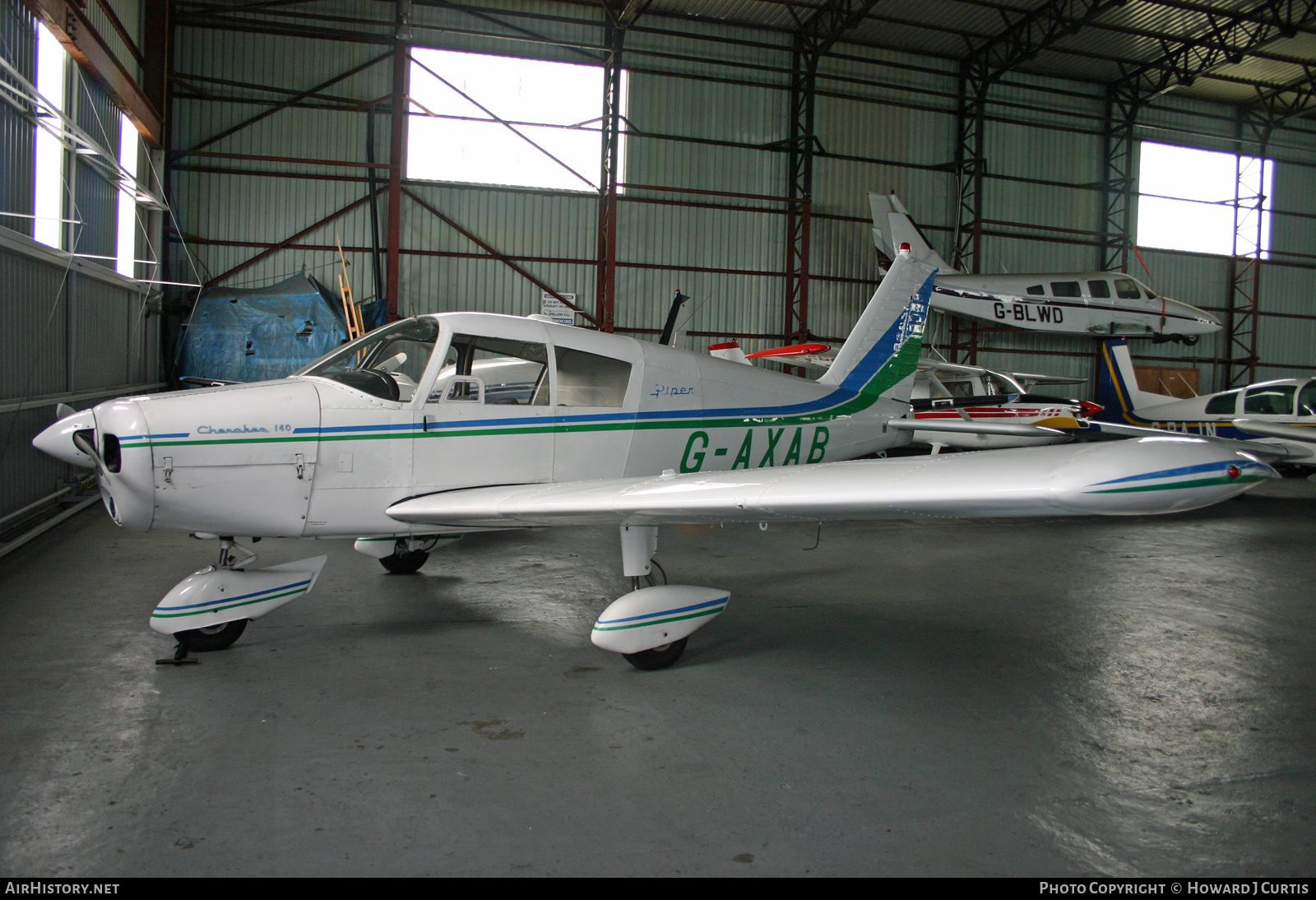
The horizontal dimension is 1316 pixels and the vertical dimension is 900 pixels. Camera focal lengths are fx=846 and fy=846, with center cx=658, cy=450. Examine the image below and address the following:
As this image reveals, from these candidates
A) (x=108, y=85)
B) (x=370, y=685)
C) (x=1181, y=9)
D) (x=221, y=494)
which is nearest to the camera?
(x=370, y=685)

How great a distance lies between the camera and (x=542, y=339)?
4.69 metres

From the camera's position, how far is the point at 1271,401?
38.0 ft

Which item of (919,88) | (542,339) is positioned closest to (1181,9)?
(919,88)

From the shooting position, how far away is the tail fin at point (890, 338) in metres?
6.30

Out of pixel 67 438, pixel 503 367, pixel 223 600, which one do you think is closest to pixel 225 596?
pixel 223 600

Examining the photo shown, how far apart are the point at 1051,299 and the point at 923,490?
52.0 ft

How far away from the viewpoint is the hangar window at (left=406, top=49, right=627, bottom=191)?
49.6 ft

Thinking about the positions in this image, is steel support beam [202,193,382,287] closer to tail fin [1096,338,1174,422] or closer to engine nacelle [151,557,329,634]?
engine nacelle [151,557,329,634]

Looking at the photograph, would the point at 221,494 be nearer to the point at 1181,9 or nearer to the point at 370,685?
the point at 370,685

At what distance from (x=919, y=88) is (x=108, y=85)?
14.7 metres

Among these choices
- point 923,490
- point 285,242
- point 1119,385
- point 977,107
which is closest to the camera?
point 923,490

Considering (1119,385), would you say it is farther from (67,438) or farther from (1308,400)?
(67,438)

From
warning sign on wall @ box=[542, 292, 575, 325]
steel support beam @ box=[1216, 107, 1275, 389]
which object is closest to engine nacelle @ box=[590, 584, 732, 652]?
warning sign on wall @ box=[542, 292, 575, 325]
